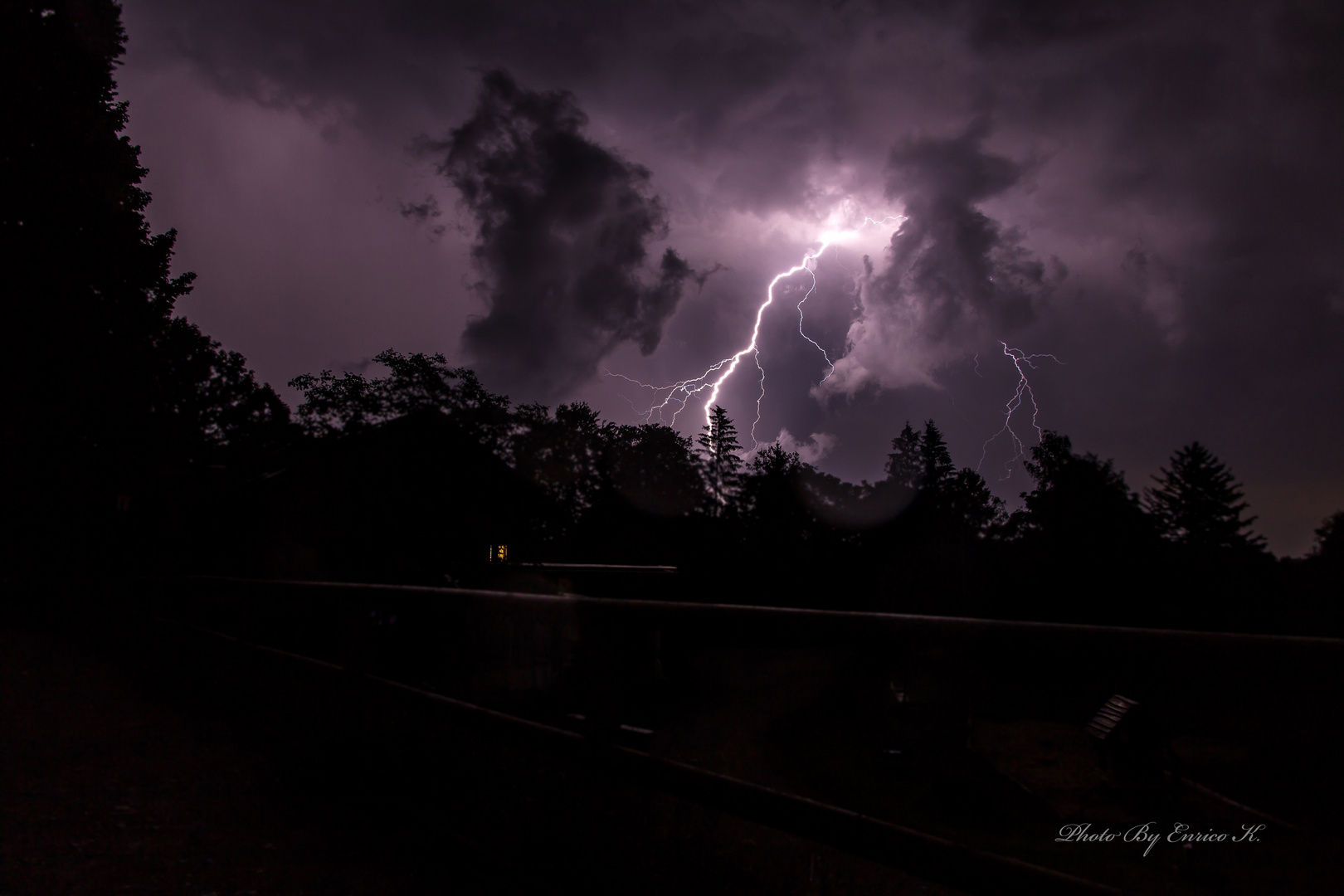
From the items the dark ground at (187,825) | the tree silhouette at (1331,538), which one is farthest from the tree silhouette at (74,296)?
the tree silhouette at (1331,538)

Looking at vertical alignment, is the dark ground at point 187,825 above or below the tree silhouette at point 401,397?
below

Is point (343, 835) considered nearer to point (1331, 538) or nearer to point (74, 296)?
point (74, 296)

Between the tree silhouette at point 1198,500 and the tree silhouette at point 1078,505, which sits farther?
the tree silhouette at point 1198,500

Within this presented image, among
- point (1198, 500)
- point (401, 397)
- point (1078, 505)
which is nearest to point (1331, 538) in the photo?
point (1198, 500)

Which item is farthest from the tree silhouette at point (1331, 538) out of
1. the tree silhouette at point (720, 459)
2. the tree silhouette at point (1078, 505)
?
the tree silhouette at point (720, 459)

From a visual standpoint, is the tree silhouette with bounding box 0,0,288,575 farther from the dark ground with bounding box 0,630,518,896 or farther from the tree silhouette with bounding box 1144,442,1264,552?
the tree silhouette with bounding box 1144,442,1264,552

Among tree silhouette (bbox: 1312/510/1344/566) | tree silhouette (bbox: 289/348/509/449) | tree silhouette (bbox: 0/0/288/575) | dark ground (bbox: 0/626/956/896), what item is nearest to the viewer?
dark ground (bbox: 0/626/956/896)

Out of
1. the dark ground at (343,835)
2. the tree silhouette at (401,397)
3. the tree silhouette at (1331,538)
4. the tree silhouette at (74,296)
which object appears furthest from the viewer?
the tree silhouette at (1331,538)

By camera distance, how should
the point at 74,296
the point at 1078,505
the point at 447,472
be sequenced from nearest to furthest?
the point at 74,296, the point at 447,472, the point at 1078,505

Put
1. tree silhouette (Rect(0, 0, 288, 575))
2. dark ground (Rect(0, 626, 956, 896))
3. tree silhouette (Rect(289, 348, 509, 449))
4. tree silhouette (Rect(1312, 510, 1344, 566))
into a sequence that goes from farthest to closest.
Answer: tree silhouette (Rect(1312, 510, 1344, 566))
tree silhouette (Rect(289, 348, 509, 449))
tree silhouette (Rect(0, 0, 288, 575))
dark ground (Rect(0, 626, 956, 896))

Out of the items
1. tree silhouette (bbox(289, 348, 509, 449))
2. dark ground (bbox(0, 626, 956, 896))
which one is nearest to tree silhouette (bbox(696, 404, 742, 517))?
tree silhouette (bbox(289, 348, 509, 449))

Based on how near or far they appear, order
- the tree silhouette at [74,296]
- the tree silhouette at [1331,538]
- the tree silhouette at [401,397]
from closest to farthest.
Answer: the tree silhouette at [74,296] < the tree silhouette at [401,397] < the tree silhouette at [1331,538]

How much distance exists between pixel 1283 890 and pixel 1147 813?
1289 mm

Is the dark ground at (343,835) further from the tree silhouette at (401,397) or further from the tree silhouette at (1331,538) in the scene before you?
the tree silhouette at (1331,538)
